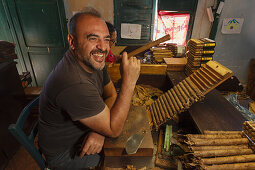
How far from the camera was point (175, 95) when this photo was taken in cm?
234

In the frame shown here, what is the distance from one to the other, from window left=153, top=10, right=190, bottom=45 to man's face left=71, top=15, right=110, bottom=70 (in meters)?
3.37

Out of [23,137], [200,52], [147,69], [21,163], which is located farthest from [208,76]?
[21,163]

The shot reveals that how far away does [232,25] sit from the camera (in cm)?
417

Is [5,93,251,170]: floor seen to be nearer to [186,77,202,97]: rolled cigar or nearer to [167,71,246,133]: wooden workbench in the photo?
[167,71,246,133]: wooden workbench

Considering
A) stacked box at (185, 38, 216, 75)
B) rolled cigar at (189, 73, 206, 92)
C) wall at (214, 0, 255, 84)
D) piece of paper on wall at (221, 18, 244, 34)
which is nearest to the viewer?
rolled cigar at (189, 73, 206, 92)

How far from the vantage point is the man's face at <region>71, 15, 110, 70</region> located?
1.42 m

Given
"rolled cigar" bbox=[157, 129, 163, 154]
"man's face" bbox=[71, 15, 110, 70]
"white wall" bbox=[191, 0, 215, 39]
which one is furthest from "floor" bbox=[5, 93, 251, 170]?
"white wall" bbox=[191, 0, 215, 39]

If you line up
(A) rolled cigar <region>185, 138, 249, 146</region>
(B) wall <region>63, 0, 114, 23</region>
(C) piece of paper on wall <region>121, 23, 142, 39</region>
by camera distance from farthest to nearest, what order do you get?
1. (C) piece of paper on wall <region>121, 23, 142, 39</region>
2. (B) wall <region>63, 0, 114, 23</region>
3. (A) rolled cigar <region>185, 138, 249, 146</region>

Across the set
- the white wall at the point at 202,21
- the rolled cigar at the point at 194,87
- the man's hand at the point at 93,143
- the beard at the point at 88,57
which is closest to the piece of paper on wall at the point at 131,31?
the white wall at the point at 202,21

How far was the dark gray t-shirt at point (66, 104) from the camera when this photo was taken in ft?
4.06

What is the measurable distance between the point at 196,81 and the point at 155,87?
1.26 metres

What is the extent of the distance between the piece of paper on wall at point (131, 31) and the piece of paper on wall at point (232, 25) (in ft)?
7.76

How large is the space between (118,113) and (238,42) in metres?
4.76

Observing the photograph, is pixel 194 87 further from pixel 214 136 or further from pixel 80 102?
pixel 80 102
